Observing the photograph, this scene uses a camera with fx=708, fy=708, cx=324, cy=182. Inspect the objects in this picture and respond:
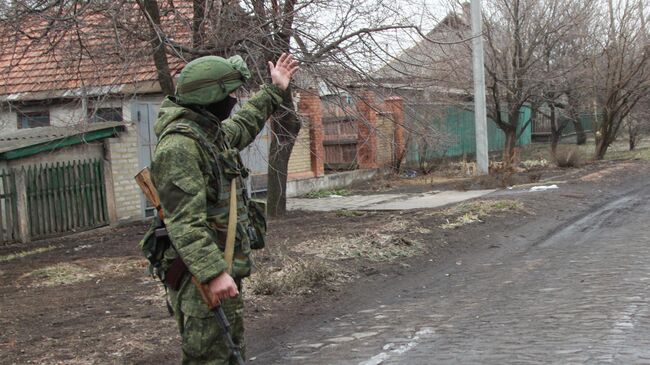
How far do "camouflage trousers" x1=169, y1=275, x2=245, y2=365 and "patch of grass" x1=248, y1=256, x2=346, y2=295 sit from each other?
3684mm

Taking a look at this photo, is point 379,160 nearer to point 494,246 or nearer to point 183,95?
point 494,246

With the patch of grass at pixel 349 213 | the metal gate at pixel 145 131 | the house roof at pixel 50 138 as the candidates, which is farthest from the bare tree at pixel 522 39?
the house roof at pixel 50 138

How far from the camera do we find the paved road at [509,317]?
5.05 m

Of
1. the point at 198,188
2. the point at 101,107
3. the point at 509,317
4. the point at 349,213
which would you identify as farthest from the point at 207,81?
the point at 349,213

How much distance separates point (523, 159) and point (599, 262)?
19.3m

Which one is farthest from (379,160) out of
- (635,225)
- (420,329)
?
(420,329)

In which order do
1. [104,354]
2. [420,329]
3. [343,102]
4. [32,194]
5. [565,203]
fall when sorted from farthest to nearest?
[565,203] → [32,194] → [343,102] → [420,329] → [104,354]

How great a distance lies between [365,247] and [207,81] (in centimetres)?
609

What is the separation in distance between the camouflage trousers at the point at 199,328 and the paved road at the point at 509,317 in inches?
70.2

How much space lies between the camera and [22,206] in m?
11.5

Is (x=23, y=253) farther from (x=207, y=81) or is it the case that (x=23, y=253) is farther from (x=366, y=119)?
(x=207, y=81)

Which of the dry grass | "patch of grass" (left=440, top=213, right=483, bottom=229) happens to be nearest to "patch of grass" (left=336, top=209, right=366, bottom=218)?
"patch of grass" (left=440, top=213, right=483, bottom=229)

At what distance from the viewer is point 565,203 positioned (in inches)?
553

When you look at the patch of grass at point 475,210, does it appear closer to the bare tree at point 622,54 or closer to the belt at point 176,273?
the belt at point 176,273
